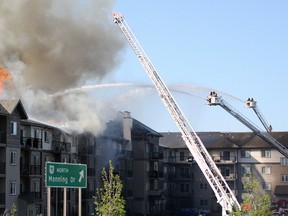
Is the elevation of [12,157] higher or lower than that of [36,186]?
higher

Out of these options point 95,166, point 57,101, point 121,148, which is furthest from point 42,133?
point 121,148

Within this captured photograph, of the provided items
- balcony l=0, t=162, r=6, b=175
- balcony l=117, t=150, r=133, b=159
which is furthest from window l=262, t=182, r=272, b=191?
balcony l=0, t=162, r=6, b=175

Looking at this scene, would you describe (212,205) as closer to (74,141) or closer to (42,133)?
(74,141)

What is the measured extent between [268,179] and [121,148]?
3096cm

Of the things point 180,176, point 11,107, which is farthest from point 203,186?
point 11,107

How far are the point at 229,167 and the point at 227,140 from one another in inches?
182

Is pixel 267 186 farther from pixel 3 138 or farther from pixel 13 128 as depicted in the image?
pixel 3 138

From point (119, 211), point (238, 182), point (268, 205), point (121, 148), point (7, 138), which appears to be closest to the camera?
point (268, 205)

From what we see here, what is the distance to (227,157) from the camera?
11488 centimetres

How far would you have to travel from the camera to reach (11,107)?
63719mm

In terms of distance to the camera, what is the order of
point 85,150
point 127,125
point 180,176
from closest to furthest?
1. point 85,150
2. point 127,125
3. point 180,176

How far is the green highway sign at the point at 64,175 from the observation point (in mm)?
30453

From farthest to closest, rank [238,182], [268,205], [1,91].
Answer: [238,182] < [1,91] < [268,205]

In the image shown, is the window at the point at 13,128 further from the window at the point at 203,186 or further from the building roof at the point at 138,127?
the window at the point at 203,186
